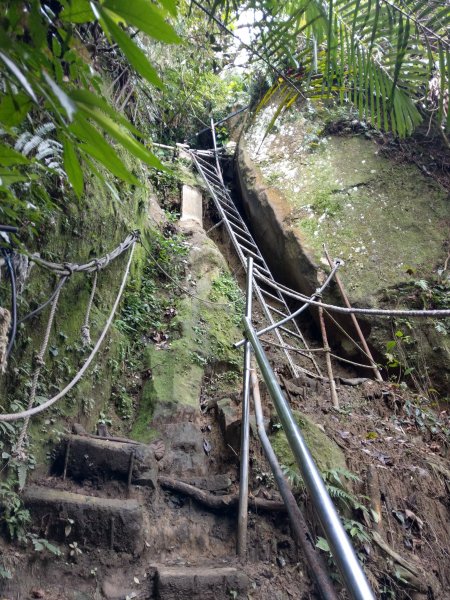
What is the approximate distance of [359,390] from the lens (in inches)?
165

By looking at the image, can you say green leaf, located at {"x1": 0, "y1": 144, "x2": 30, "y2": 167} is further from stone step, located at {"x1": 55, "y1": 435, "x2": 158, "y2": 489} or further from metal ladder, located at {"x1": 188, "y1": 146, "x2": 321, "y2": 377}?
metal ladder, located at {"x1": 188, "y1": 146, "x2": 321, "y2": 377}

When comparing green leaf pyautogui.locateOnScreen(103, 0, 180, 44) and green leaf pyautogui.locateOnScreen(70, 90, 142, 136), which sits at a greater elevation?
green leaf pyautogui.locateOnScreen(103, 0, 180, 44)

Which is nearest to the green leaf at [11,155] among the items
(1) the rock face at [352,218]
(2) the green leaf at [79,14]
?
(2) the green leaf at [79,14]

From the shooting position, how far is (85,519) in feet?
6.73

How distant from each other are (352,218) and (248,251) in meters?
1.46

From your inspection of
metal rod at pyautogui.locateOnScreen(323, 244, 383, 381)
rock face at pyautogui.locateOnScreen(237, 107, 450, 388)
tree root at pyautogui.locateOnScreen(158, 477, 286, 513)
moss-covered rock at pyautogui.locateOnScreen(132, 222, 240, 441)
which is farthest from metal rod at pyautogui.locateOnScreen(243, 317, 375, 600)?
rock face at pyautogui.locateOnScreen(237, 107, 450, 388)

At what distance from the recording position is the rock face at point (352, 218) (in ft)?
16.3

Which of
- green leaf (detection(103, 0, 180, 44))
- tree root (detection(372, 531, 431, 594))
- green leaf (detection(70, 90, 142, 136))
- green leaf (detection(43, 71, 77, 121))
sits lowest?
tree root (detection(372, 531, 431, 594))

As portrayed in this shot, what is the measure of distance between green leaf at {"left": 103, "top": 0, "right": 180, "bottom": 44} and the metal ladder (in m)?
3.83

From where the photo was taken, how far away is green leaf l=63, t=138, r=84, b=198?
24.7 inches

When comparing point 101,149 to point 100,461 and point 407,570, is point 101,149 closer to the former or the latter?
point 100,461

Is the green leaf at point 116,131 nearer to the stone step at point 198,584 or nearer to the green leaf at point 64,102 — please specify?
the green leaf at point 64,102

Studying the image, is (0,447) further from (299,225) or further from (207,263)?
(299,225)

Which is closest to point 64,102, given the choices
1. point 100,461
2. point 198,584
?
point 198,584
